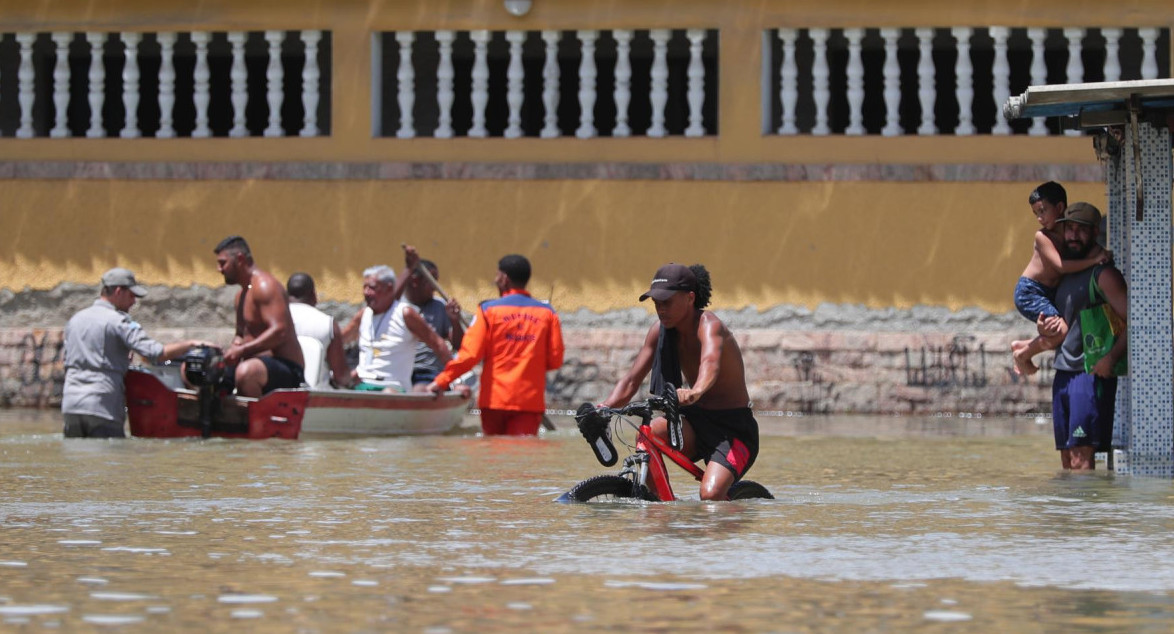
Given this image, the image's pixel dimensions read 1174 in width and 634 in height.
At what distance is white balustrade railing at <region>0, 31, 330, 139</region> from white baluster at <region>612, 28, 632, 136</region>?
261 centimetres

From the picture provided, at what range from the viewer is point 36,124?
62.5 ft

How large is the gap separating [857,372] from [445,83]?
4.29m

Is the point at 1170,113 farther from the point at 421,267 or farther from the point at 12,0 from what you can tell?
the point at 12,0

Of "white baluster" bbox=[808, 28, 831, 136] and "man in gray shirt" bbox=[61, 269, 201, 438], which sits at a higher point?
"white baluster" bbox=[808, 28, 831, 136]

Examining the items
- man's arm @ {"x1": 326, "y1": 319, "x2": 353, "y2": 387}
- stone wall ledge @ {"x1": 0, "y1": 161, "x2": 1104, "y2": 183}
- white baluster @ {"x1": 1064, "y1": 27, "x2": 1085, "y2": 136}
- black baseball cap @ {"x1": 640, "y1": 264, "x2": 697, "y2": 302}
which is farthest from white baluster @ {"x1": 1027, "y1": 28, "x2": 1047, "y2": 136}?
black baseball cap @ {"x1": 640, "y1": 264, "x2": 697, "y2": 302}

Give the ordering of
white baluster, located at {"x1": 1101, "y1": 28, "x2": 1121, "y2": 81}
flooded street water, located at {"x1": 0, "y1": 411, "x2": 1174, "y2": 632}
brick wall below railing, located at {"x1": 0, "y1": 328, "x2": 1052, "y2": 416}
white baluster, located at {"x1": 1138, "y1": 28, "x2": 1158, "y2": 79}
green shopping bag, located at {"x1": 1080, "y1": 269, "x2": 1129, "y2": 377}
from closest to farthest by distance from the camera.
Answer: flooded street water, located at {"x1": 0, "y1": 411, "x2": 1174, "y2": 632} < green shopping bag, located at {"x1": 1080, "y1": 269, "x2": 1129, "y2": 377} < white baluster, located at {"x1": 1101, "y1": 28, "x2": 1121, "y2": 81} < white baluster, located at {"x1": 1138, "y1": 28, "x2": 1158, "y2": 79} < brick wall below railing, located at {"x1": 0, "y1": 328, "x2": 1052, "y2": 416}

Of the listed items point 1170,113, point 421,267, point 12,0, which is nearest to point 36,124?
point 12,0

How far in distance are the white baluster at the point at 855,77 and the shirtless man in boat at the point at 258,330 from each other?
5.39 meters

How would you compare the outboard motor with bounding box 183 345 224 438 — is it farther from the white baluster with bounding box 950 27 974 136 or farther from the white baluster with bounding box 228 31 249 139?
the white baluster with bounding box 950 27 974 136

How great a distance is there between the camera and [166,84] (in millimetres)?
18109

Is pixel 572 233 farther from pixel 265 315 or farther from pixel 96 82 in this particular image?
pixel 96 82

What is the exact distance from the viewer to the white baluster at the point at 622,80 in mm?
17641

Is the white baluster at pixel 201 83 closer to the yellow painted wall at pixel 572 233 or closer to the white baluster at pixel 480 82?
the yellow painted wall at pixel 572 233

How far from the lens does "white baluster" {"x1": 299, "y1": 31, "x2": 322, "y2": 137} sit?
1805 centimetres
